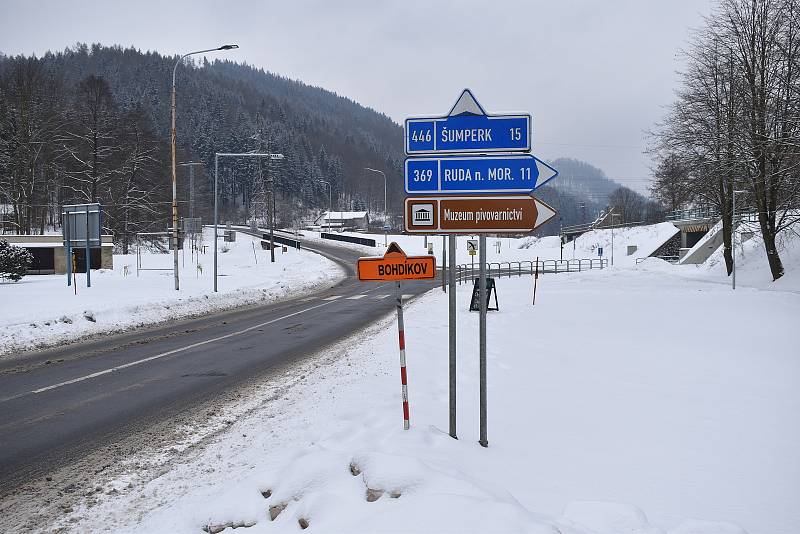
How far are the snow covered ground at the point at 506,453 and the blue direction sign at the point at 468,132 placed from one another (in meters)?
2.93

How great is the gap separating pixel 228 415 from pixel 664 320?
46.2 feet

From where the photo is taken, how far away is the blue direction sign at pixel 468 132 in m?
5.43

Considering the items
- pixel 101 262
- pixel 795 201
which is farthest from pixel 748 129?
pixel 101 262

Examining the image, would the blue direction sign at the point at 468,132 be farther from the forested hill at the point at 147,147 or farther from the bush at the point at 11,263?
the forested hill at the point at 147,147

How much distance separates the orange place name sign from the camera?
5.56m

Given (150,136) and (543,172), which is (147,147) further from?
(543,172)

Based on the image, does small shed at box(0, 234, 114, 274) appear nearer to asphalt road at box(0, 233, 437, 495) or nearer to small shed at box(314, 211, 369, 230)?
asphalt road at box(0, 233, 437, 495)

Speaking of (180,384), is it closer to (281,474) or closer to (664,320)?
(281,474)

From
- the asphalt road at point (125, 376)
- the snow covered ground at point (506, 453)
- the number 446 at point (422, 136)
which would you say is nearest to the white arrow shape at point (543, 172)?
the number 446 at point (422, 136)

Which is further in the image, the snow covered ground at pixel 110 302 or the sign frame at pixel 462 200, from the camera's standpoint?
the snow covered ground at pixel 110 302

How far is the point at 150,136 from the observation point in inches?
2254

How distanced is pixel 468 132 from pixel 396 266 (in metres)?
1.52

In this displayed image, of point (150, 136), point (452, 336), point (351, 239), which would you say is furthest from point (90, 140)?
point (452, 336)

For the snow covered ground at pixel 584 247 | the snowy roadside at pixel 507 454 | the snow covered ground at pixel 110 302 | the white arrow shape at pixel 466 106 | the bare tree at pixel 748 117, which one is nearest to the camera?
the snowy roadside at pixel 507 454
